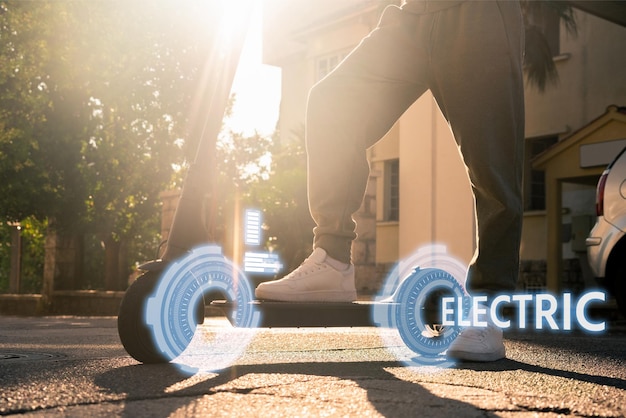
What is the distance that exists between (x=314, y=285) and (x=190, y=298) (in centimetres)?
50

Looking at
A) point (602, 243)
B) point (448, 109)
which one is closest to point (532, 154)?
point (602, 243)

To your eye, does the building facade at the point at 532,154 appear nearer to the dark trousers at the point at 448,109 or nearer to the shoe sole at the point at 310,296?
the dark trousers at the point at 448,109

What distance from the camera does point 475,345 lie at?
3.43m

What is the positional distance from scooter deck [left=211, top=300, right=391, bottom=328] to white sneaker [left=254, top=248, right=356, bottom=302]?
7cm

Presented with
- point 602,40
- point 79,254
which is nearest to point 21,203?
point 79,254

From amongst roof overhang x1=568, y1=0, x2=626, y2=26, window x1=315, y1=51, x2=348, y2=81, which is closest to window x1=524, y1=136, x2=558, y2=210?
window x1=315, y1=51, x2=348, y2=81

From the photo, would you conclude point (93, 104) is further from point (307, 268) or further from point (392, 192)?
point (307, 268)

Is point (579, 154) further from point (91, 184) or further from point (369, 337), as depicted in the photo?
point (91, 184)

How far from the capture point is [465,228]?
1712 cm

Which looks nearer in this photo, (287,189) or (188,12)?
(188,12)

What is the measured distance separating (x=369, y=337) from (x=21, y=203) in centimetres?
1452

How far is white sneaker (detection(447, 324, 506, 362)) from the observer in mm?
3422

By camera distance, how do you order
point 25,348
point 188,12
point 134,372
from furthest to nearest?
point 188,12 < point 25,348 < point 134,372

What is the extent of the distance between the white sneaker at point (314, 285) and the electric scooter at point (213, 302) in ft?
0.27
